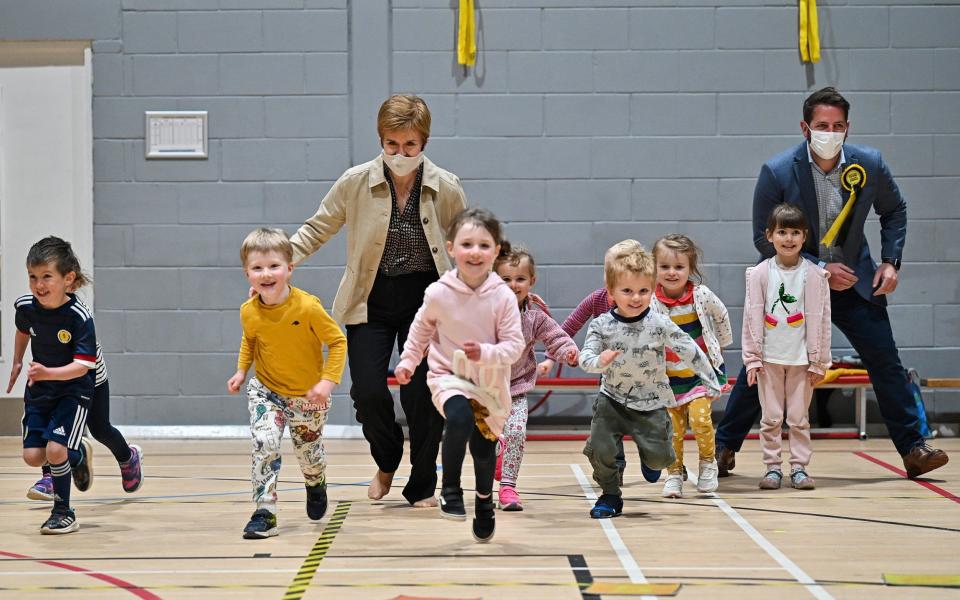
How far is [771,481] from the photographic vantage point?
484 cm

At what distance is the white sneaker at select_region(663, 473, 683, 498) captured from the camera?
15.2ft

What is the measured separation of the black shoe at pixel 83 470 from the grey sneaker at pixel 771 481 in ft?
9.36

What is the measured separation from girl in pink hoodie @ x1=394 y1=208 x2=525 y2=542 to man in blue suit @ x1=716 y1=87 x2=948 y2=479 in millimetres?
1817

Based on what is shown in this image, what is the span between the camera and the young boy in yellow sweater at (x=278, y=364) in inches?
153

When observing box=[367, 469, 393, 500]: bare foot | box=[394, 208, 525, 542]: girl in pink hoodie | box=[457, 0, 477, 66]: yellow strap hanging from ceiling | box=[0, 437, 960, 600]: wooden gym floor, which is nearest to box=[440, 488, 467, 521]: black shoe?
box=[394, 208, 525, 542]: girl in pink hoodie

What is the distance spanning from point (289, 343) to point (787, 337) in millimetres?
2197

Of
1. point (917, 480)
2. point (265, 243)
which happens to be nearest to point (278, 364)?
point (265, 243)

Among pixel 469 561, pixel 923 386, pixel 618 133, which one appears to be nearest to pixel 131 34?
pixel 618 133

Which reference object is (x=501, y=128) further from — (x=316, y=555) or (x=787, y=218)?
(x=316, y=555)

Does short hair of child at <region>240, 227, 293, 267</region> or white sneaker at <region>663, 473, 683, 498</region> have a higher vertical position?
short hair of child at <region>240, 227, 293, 267</region>

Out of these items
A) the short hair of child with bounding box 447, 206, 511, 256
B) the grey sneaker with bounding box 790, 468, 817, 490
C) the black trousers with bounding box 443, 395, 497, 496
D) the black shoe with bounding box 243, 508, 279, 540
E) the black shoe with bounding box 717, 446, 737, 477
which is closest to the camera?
the black trousers with bounding box 443, 395, 497, 496

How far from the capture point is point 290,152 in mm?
6980

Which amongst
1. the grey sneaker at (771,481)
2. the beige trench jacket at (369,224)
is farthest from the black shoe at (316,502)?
the grey sneaker at (771,481)

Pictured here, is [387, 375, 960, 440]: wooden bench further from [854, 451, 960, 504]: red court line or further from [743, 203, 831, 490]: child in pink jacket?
[743, 203, 831, 490]: child in pink jacket
